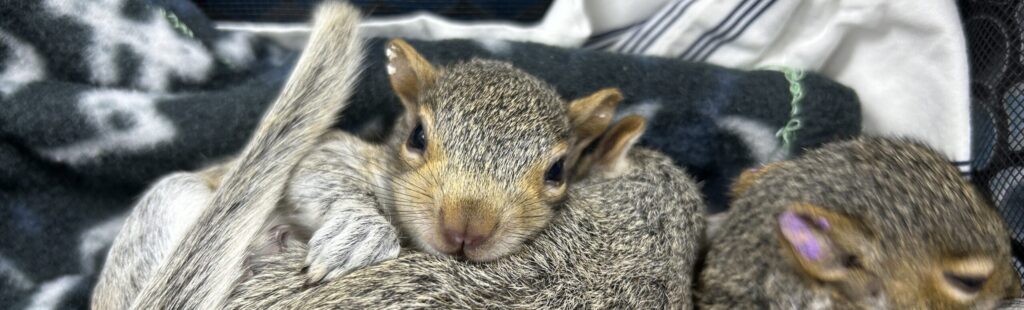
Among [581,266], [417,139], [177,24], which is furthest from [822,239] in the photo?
[177,24]

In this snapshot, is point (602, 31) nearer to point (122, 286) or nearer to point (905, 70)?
point (905, 70)

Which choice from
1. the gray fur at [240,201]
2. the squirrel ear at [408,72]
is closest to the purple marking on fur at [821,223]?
the squirrel ear at [408,72]

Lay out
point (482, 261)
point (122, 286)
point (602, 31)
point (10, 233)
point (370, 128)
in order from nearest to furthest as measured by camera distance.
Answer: point (482, 261), point (122, 286), point (10, 233), point (370, 128), point (602, 31)

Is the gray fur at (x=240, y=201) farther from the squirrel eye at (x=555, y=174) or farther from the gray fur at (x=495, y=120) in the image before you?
the squirrel eye at (x=555, y=174)

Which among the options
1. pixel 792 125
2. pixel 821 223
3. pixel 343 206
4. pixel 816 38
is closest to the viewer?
pixel 821 223

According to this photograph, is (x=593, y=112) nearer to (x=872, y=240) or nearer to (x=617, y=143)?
(x=617, y=143)

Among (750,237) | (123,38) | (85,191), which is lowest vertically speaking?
(750,237)

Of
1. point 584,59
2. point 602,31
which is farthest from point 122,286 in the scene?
point 602,31
